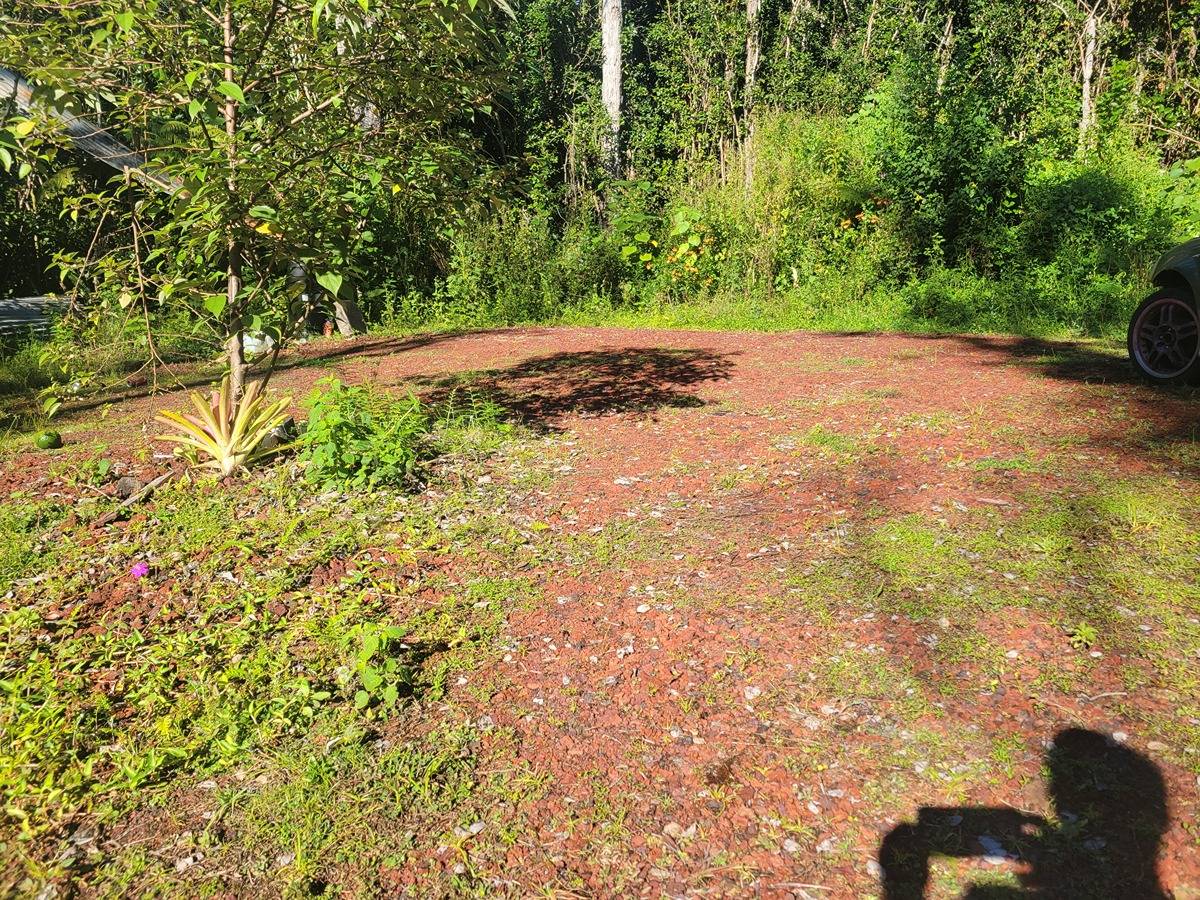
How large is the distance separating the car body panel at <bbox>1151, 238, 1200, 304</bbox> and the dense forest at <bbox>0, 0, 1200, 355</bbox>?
3.17m

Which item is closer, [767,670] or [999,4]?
[767,670]

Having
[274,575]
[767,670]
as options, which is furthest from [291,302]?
[767,670]

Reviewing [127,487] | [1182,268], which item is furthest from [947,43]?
[127,487]

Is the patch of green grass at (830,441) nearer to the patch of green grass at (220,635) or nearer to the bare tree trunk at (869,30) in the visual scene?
the patch of green grass at (220,635)

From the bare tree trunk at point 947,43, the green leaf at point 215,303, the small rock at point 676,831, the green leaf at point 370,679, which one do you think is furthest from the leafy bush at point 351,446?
the bare tree trunk at point 947,43

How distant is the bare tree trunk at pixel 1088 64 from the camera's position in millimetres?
11688

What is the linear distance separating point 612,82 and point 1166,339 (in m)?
11.1

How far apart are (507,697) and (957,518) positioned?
2.35m

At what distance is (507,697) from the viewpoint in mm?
3078

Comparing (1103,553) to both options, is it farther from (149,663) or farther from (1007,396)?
(149,663)

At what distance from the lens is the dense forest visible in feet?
33.0

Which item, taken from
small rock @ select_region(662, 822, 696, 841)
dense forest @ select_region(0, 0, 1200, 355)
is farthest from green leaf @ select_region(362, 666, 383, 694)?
dense forest @ select_region(0, 0, 1200, 355)

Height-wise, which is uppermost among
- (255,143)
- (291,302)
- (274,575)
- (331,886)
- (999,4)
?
(999,4)

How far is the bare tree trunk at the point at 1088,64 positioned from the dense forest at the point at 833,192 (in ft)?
0.12
